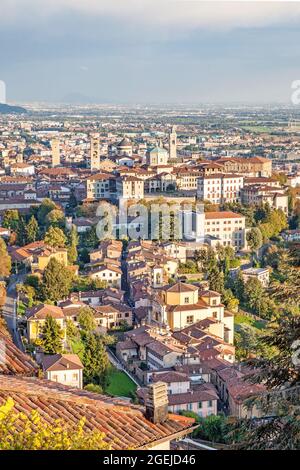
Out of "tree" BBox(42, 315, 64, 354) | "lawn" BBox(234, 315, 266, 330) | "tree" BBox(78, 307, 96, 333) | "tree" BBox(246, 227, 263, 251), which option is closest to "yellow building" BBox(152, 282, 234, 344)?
"lawn" BBox(234, 315, 266, 330)

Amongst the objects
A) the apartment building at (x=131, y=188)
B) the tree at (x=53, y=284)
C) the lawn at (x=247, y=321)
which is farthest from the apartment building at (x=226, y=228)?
the tree at (x=53, y=284)

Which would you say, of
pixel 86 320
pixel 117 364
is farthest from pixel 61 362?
pixel 86 320

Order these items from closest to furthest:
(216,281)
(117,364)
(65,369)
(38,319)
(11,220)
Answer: (65,369), (117,364), (38,319), (216,281), (11,220)

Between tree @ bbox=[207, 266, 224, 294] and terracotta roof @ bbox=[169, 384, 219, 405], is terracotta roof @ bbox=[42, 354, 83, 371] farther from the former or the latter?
tree @ bbox=[207, 266, 224, 294]

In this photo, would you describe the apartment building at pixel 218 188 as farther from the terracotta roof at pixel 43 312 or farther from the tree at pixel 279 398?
the tree at pixel 279 398

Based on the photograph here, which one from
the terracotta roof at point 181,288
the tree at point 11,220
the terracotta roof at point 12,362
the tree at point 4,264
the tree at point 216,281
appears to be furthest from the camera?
the tree at point 11,220

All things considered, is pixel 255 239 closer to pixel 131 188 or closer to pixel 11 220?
pixel 131 188
